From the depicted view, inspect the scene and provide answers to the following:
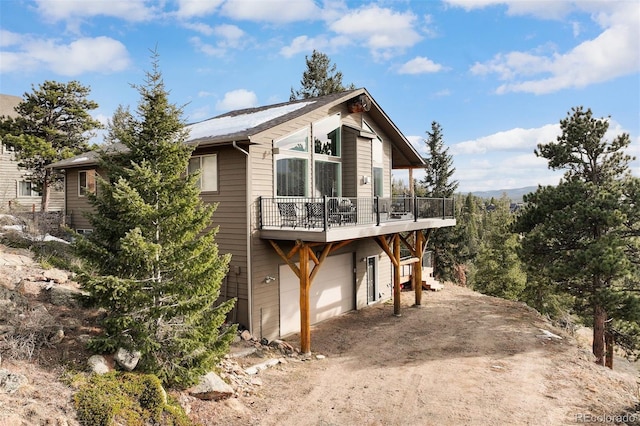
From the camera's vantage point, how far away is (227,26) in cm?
1423

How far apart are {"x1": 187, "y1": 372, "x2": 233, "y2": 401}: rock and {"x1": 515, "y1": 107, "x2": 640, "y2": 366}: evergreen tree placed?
1235cm

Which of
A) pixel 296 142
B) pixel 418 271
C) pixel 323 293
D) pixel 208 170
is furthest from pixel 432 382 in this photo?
pixel 208 170

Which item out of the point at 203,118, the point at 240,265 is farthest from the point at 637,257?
the point at 203,118

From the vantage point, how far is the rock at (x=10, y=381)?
5.12 metres

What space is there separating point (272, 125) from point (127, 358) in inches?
263

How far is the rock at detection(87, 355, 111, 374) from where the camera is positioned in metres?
6.20

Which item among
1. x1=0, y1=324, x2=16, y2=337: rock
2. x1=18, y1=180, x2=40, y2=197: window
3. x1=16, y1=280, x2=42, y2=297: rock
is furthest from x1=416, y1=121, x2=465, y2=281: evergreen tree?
x1=18, y1=180, x2=40, y2=197: window

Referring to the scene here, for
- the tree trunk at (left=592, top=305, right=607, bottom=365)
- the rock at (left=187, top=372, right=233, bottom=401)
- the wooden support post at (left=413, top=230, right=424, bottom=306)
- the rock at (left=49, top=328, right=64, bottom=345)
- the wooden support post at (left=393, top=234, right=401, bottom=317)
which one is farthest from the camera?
the wooden support post at (left=413, top=230, right=424, bottom=306)

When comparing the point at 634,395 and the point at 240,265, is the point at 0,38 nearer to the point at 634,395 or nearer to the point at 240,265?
the point at 240,265

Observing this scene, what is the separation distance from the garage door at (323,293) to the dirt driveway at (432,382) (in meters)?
0.56

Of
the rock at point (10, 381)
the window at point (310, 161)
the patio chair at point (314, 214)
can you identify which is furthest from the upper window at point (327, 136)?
the rock at point (10, 381)

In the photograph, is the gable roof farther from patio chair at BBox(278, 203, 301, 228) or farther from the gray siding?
patio chair at BBox(278, 203, 301, 228)

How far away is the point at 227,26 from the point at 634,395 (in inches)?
618

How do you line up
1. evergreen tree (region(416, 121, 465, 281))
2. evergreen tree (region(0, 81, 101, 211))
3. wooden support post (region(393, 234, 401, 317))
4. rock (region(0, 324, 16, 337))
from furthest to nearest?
evergreen tree (region(416, 121, 465, 281))
evergreen tree (region(0, 81, 101, 211))
wooden support post (region(393, 234, 401, 317))
rock (region(0, 324, 16, 337))
